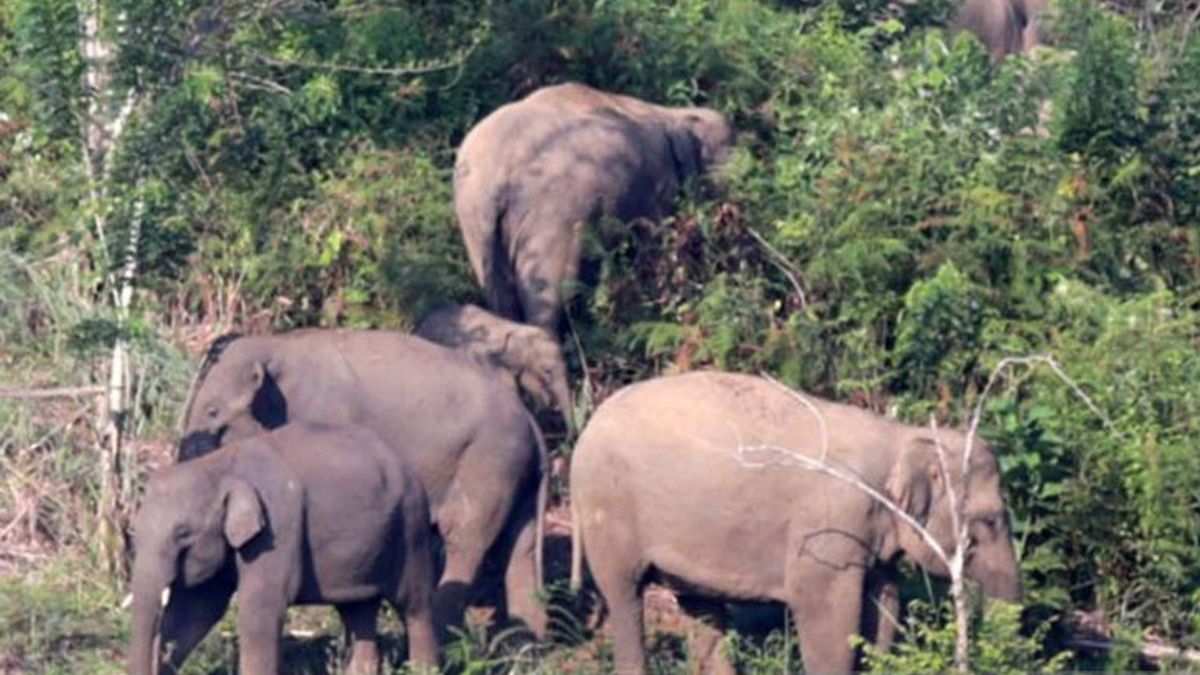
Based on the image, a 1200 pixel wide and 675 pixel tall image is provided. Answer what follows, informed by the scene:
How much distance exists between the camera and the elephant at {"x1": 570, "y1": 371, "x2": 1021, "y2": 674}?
10266 millimetres

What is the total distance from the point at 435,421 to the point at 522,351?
44.6 inches

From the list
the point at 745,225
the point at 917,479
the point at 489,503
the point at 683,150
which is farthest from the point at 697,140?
the point at 917,479

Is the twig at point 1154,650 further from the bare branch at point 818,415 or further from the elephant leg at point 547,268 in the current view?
the elephant leg at point 547,268

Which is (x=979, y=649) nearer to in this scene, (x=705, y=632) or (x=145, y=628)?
(x=705, y=632)

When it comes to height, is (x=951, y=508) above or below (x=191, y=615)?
above

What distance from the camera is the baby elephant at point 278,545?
9805 millimetres

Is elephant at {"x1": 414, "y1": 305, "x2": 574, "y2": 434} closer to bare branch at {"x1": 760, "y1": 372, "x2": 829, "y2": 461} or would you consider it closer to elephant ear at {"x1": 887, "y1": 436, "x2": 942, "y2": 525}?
bare branch at {"x1": 760, "y1": 372, "x2": 829, "y2": 461}

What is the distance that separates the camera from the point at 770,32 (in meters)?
14.5

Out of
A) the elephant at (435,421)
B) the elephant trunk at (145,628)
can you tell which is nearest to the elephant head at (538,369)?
the elephant at (435,421)

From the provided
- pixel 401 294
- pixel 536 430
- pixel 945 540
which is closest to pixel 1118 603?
pixel 945 540

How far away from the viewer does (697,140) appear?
13.6 metres

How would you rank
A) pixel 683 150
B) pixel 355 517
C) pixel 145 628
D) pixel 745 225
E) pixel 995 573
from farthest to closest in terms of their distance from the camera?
1. pixel 683 150
2. pixel 745 225
3. pixel 995 573
4. pixel 355 517
5. pixel 145 628

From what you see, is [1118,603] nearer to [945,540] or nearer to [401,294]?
[945,540]

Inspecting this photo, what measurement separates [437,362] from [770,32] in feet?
12.7
